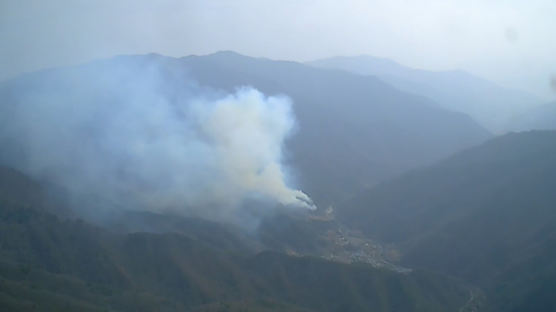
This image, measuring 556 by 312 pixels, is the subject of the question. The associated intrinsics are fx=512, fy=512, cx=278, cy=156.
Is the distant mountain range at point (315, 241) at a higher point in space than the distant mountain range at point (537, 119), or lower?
lower

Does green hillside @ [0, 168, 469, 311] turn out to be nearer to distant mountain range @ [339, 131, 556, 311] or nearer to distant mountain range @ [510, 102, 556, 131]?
distant mountain range @ [339, 131, 556, 311]

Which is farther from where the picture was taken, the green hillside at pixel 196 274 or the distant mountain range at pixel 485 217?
the distant mountain range at pixel 485 217

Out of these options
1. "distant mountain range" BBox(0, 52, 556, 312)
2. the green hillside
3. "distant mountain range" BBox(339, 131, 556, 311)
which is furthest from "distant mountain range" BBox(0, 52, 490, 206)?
the green hillside

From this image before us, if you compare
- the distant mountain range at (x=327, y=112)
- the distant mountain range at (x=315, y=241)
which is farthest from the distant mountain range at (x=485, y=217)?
the distant mountain range at (x=327, y=112)

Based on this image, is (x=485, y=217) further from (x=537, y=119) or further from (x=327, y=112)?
(x=537, y=119)

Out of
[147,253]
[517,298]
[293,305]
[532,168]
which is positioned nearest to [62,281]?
[147,253]

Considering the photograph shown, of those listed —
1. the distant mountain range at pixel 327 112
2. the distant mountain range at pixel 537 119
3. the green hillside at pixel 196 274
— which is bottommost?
the green hillside at pixel 196 274

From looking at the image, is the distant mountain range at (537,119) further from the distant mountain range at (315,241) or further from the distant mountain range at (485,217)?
the distant mountain range at (485,217)

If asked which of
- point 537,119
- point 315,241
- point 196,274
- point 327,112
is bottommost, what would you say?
point 196,274

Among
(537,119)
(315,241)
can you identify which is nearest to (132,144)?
(315,241)
